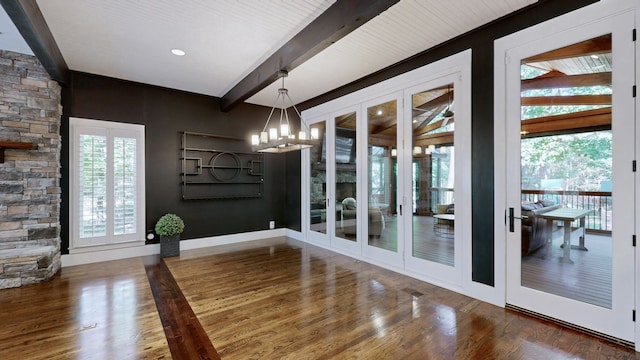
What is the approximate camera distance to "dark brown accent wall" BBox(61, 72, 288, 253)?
16.0ft

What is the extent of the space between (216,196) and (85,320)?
3.34 m

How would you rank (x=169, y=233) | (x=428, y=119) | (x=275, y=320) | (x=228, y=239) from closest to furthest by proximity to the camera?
1. (x=275, y=320)
2. (x=428, y=119)
3. (x=169, y=233)
4. (x=228, y=239)

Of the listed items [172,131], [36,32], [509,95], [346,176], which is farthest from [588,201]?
[172,131]

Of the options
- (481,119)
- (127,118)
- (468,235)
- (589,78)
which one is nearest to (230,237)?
(127,118)

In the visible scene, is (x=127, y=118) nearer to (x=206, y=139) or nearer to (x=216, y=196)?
(x=206, y=139)

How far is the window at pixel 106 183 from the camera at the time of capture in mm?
4754

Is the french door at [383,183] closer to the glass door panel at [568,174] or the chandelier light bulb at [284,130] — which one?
the glass door panel at [568,174]

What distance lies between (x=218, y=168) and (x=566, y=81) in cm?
570

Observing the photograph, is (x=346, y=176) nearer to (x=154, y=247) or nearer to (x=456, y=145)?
(x=456, y=145)

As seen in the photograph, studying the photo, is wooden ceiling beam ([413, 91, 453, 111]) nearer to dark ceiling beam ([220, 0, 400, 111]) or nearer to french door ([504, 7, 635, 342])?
french door ([504, 7, 635, 342])

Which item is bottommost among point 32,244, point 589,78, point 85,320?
point 85,320

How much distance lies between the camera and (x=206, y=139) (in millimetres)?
6039

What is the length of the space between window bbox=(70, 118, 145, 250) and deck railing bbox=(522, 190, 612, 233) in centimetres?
614

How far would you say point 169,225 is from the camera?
525cm
